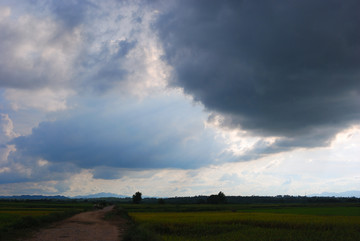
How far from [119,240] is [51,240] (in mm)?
4893

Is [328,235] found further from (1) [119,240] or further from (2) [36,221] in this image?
(2) [36,221]

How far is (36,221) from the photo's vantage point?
3036 centimetres

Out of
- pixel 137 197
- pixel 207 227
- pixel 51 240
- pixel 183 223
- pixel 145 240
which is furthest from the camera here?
pixel 137 197

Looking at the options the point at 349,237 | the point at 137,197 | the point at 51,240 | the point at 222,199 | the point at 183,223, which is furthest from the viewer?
the point at 137,197

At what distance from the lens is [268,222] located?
33.2m

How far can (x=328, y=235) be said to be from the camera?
2419 centimetres

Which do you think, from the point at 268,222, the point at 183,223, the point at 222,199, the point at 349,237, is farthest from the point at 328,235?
the point at 222,199

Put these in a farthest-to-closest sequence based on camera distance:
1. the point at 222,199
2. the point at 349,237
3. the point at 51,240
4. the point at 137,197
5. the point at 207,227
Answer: the point at 137,197 → the point at 222,199 → the point at 207,227 → the point at 349,237 → the point at 51,240

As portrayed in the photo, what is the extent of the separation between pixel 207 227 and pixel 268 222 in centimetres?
853

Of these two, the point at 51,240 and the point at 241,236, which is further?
the point at 241,236

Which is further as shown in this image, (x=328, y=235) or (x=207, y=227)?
(x=207, y=227)

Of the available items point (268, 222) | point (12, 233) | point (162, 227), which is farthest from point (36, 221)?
point (268, 222)

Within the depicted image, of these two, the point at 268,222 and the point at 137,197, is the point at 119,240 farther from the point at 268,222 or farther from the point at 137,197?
the point at 137,197

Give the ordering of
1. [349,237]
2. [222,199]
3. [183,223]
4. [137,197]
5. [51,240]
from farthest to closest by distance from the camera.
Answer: [137,197] → [222,199] → [183,223] → [349,237] → [51,240]
